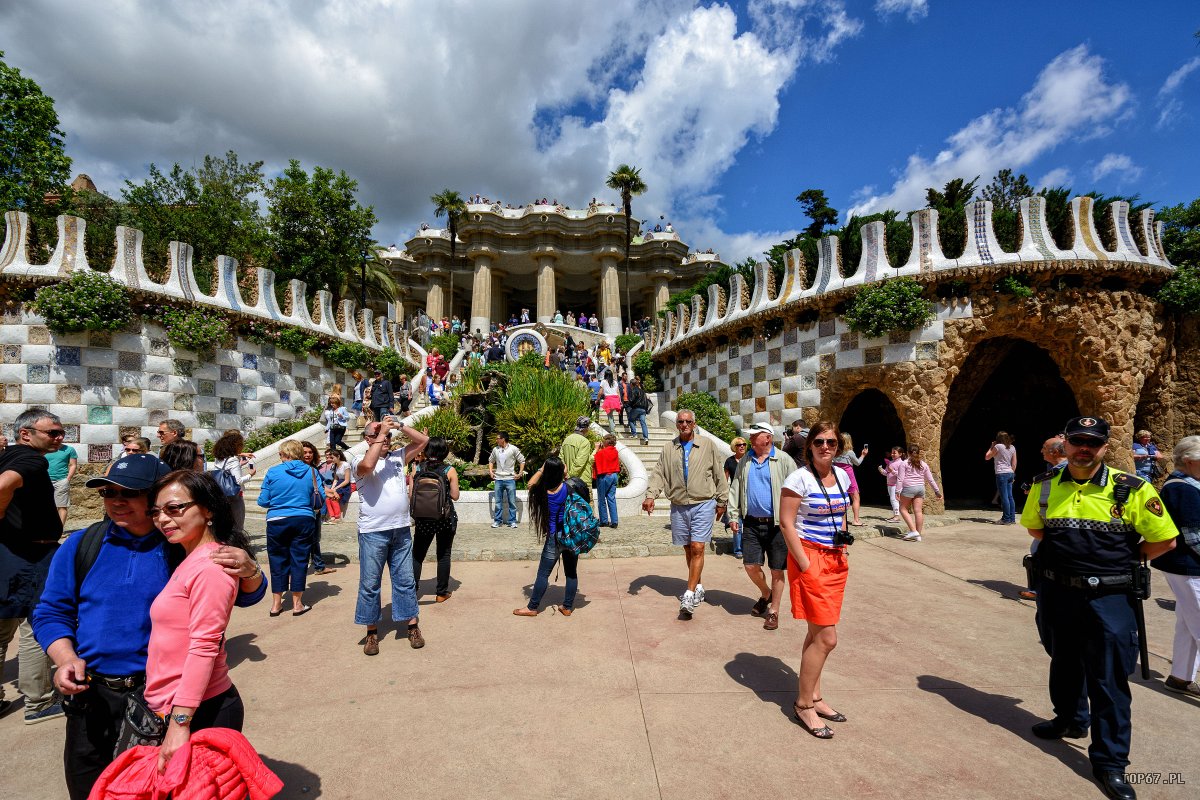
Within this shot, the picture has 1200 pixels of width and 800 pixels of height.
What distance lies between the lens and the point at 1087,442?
279 centimetres

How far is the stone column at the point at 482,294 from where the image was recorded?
115 feet

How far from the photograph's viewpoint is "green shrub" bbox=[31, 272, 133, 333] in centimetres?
1005

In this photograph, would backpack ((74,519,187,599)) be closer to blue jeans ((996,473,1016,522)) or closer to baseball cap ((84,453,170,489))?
baseball cap ((84,453,170,489))

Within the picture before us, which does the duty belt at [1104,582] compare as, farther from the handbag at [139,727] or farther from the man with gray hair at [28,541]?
the man with gray hair at [28,541]

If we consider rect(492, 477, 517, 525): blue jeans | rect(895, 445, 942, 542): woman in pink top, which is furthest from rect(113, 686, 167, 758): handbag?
rect(895, 445, 942, 542): woman in pink top

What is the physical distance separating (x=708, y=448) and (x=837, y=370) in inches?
302

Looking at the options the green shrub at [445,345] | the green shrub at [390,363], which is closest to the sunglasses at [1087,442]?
the green shrub at [390,363]

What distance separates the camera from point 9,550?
312 centimetres

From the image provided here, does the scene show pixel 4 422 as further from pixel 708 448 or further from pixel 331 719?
pixel 708 448

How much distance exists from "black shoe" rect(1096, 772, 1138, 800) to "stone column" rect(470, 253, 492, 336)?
3430cm

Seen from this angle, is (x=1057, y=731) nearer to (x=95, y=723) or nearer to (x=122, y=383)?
(x=95, y=723)

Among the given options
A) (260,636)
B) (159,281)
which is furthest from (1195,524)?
(159,281)

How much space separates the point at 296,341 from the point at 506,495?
9236 millimetres

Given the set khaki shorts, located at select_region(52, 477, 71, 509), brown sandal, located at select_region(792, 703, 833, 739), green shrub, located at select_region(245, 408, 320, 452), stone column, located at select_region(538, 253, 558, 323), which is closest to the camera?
brown sandal, located at select_region(792, 703, 833, 739)
